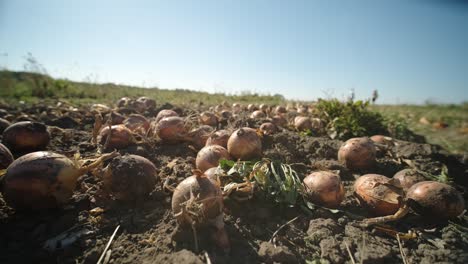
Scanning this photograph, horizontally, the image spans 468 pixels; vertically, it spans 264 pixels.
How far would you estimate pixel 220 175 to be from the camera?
2.25 m

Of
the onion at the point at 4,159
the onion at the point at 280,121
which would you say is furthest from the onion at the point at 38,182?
the onion at the point at 280,121

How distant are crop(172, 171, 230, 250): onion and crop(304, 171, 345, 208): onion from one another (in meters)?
0.98

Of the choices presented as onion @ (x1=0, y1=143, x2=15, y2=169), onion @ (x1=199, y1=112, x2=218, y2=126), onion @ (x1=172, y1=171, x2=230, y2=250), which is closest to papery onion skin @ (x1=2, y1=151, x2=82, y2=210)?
onion @ (x1=0, y1=143, x2=15, y2=169)

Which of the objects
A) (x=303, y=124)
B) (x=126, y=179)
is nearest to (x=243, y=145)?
(x=126, y=179)

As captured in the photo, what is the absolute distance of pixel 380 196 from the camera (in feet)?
7.14

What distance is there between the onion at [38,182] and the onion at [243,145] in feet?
5.36

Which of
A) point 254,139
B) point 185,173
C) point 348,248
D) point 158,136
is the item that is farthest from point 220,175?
point 158,136

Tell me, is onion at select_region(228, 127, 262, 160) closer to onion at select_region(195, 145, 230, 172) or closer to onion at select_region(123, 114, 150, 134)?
onion at select_region(195, 145, 230, 172)

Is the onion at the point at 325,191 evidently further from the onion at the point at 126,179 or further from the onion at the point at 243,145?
the onion at the point at 126,179

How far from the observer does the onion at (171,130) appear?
3.62 m

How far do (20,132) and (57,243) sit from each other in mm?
2067

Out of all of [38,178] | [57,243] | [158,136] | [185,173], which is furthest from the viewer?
[158,136]

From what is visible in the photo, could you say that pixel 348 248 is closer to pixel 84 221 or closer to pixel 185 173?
pixel 185 173

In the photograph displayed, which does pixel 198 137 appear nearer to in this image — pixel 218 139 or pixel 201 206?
pixel 218 139
